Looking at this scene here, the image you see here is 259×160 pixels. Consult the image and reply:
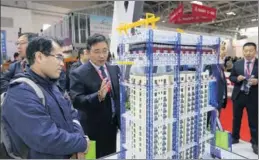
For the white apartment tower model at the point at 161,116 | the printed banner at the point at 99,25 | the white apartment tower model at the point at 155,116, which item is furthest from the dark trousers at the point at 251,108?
the printed banner at the point at 99,25

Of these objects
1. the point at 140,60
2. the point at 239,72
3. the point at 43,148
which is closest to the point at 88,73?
the point at 140,60

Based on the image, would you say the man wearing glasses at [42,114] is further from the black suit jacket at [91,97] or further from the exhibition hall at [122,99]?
the black suit jacket at [91,97]

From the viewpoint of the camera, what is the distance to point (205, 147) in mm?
2322

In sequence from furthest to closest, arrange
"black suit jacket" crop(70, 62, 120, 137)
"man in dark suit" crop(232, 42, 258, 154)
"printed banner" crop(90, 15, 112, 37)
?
"printed banner" crop(90, 15, 112, 37) < "man in dark suit" crop(232, 42, 258, 154) < "black suit jacket" crop(70, 62, 120, 137)

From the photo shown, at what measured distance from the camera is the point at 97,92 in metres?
2.12

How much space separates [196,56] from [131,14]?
2.89 meters

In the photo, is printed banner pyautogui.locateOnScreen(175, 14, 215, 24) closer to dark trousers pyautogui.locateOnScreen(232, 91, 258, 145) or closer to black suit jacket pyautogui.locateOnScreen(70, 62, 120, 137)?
dark trousers pyautogui.locateOnScreen(232, 91, 258, 145)

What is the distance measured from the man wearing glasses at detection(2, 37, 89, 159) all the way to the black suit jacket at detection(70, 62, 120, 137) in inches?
29.0

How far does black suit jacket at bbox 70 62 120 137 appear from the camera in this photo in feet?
7.20

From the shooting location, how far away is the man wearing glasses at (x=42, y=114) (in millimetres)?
1186

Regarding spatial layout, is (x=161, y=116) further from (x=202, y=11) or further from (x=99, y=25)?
(x=99, y=25)

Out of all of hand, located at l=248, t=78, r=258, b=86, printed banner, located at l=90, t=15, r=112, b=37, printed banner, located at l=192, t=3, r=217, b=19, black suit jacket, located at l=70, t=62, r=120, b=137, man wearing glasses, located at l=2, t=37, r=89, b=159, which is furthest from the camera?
printed banner, located at l=90, t=15, r=112, b=37

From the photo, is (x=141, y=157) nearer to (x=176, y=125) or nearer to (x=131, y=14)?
(x=176, y=125)

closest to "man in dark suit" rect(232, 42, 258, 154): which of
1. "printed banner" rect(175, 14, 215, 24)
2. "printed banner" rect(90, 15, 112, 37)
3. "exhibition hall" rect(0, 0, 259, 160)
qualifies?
"exhibition hall" rect(0, 0, 259, 160)
